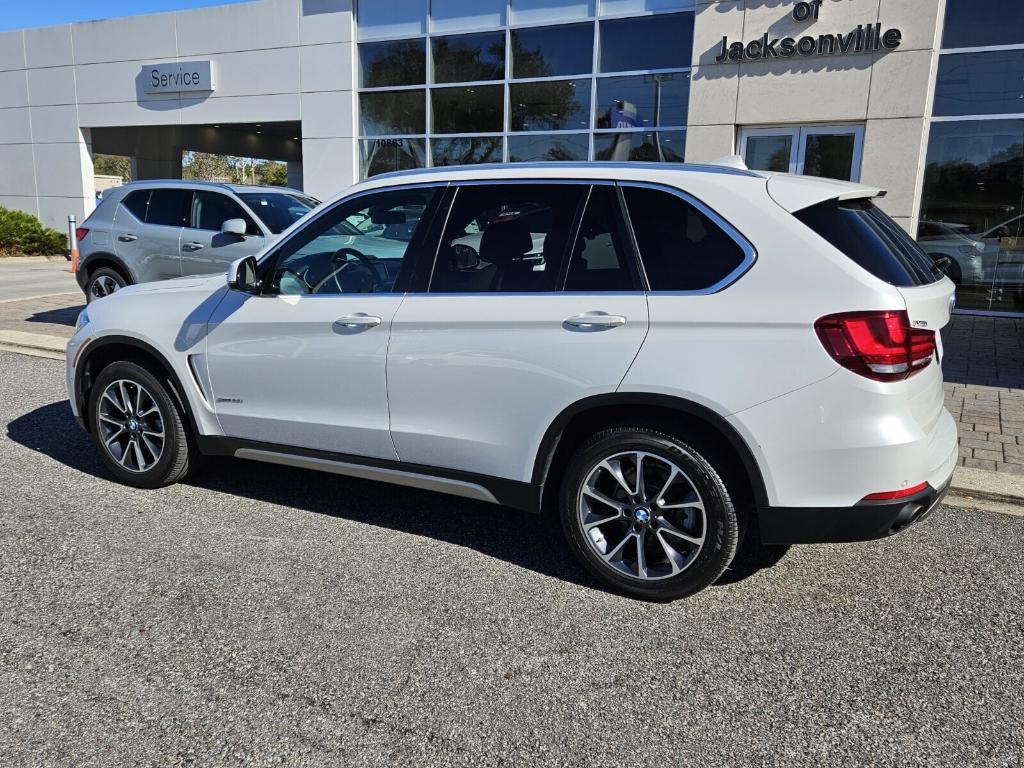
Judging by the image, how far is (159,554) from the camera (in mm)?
3951

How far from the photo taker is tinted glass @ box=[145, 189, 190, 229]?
9.45 metres

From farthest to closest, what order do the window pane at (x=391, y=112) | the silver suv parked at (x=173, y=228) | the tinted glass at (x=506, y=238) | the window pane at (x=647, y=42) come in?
1. the window pane at (x=391, y=112)
2. the window pane at (x=647, y=42)
3. the silver suv parked at (x=173, y=228)
4. the tinted glass at (x=506, y=238)

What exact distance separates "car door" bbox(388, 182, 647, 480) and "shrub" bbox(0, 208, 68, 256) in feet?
67.6

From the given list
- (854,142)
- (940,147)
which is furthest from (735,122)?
(940,147)

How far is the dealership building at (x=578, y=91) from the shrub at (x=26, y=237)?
1017 mm

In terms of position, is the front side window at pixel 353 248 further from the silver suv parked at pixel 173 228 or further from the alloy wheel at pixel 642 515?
the silver suv parked at pixel 173 228

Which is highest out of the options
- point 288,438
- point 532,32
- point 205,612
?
point 532,32

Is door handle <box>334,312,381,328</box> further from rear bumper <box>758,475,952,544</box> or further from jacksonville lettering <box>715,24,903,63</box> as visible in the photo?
jacksonville lettering <box>715,24,903,63</box>

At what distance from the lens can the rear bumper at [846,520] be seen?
10.4 feet

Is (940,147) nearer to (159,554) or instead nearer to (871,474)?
(871,474)

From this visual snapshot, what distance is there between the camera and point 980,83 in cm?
1166

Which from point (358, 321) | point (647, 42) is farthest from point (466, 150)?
point (358, 321)

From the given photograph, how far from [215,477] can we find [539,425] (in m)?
2.49

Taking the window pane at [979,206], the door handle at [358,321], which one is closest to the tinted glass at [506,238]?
the door handle at [358,321]
